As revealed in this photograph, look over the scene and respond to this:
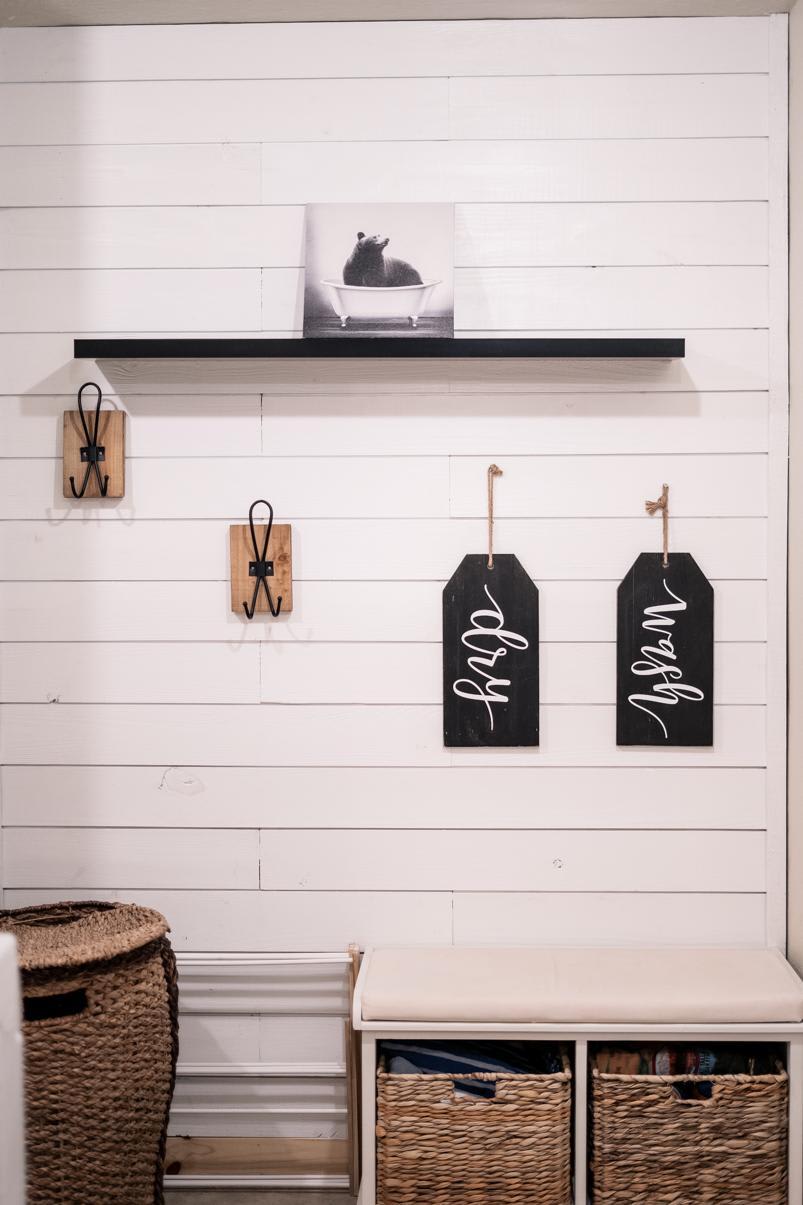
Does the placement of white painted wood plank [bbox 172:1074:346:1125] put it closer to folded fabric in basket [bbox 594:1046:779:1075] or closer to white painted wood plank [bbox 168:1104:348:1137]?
white painted wood plank [bbox 168:1104:348:1137]

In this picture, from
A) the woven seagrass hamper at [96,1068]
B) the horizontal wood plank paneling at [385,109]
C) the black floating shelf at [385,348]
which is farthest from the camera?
the horizontal wood plank paneling at [385,109]

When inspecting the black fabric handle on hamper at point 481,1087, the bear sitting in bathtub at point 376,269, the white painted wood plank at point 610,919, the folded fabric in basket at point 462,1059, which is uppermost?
the bear sitting in bathtub at point 376,269

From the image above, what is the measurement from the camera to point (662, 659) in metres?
1.97

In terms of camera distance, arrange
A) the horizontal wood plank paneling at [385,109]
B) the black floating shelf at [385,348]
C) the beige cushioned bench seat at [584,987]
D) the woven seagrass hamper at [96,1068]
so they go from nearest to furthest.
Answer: the woven seagrass hamper at [96,1068] → the beige cushioned bench seat at [584,987] → the black floating shelf at [385,348] → the horizontal wood plank paneling at [385,109]

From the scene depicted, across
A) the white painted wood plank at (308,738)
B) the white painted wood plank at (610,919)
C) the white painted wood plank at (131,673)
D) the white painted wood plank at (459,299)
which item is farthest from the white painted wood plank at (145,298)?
the white painted wood plank at (610,919)

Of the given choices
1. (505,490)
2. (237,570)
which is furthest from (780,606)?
(237,570)

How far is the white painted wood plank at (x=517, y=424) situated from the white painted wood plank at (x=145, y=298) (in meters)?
0.22

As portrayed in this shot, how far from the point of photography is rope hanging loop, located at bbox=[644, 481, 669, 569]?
1968 mm

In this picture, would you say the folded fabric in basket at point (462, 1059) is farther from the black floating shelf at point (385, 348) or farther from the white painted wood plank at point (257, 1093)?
the black floating shelf at point (385, 348)

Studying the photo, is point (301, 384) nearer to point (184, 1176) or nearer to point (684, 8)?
point (684, 8)

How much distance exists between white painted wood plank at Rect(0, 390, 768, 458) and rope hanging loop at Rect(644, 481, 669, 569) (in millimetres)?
99

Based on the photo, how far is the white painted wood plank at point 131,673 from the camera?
2014 mm

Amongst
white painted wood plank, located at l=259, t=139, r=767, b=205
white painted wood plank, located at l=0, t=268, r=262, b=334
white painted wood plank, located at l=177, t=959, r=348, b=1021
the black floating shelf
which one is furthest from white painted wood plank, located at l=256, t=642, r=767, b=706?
white painted wood plank, located at l=259, t=139, r=767, b=205

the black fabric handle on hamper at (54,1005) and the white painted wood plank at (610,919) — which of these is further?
the white painted wood plank at (610,919)
